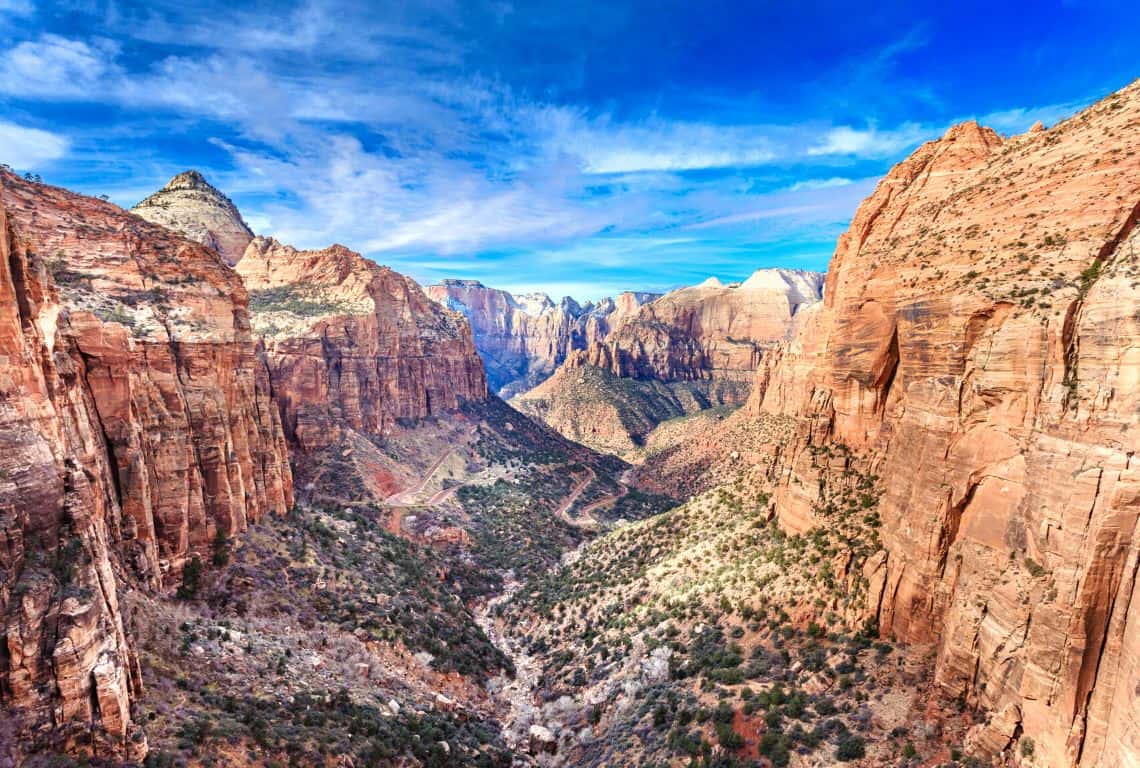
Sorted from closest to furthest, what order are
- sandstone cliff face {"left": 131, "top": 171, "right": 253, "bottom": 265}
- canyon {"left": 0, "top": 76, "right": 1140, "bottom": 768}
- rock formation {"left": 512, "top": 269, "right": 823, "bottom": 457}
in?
canyon {"left": 0, "top": 76, "right": 1140, "bottom": 768}
sandstone cliff face {"left": 131, "top": 171, "right": 253, "bottom": 265}
rock formation {"left": 512, "top": 269, "right": 823, "bottom": 457}

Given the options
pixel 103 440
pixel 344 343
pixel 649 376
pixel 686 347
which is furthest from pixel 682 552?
pixel 686 347

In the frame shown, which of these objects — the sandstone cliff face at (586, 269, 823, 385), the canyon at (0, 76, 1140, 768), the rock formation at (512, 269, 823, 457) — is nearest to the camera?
the canyon at (0, 76, 1140, 768)

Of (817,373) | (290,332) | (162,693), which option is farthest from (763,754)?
(290,332)

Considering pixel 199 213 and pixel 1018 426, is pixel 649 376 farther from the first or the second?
pixel 1018 426

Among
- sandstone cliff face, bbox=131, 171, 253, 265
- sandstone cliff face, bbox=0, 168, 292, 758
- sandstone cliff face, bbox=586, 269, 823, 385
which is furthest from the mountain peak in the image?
sandstone cliff face, bbox=586, 269, 823, 385

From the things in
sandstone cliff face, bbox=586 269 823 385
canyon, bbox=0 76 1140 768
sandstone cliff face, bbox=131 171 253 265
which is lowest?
canyon, bbox=0 76 1140 768

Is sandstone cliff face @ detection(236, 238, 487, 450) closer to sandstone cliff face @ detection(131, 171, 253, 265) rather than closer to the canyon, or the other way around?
sandstone cliff face @ detection(131, 171, 253, 265)

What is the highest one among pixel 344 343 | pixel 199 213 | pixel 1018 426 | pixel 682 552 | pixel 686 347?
pixel 199 213

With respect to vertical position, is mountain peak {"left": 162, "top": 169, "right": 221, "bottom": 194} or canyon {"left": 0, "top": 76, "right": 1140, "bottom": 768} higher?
mountain peak {"left": 162, "top": 169, "right": 221, "bottom": 194}

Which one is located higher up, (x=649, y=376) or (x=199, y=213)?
(x=199, y=213)
